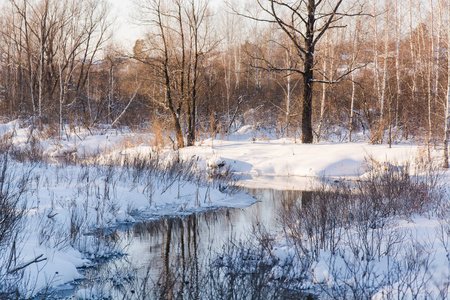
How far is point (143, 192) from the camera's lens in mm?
8797

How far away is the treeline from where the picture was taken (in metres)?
17.0

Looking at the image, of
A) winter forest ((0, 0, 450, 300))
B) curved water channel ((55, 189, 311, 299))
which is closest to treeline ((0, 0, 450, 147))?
winter forest ((0, 0, 450, 300))

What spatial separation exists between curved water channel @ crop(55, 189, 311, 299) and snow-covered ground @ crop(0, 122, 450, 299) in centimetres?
37

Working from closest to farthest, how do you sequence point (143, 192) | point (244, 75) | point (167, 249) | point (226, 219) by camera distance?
point (167, 249)
point (226, 219)
point (143, 192)
point (244, 75)

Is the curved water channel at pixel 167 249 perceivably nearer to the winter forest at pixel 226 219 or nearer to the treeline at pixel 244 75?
the winter forest at pixel 226 219

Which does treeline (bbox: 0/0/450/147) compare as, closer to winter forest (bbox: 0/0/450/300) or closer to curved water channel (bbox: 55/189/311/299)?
winter forest (bbox: 0/0/450/300)

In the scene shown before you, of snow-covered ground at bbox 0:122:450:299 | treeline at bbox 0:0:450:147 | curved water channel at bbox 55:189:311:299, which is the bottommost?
curved water channel at bbox 55:189:311:299

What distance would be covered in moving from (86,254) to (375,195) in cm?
477

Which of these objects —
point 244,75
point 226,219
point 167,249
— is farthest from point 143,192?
point 244,75

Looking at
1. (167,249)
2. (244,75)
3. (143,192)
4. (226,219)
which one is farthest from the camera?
(244,75)

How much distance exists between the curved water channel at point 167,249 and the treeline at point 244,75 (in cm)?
799

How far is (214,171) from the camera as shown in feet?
41.6

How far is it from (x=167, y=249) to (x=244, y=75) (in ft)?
104

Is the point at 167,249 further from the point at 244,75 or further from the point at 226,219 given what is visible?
the point at 244,75
